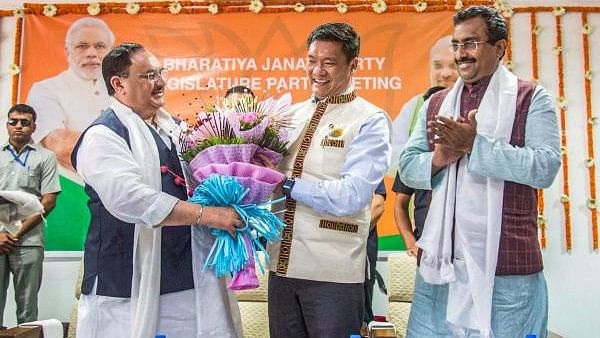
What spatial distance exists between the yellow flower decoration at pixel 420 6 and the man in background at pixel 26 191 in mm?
2921

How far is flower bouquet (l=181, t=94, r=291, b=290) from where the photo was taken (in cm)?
187

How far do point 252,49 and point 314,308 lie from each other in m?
3.12

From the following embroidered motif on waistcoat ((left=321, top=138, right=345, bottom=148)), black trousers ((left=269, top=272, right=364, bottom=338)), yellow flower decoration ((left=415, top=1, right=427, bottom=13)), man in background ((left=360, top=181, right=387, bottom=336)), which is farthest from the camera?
yellow flower decoration ((left=415, top=1, right=427, bottom=13))

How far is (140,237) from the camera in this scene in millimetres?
1924

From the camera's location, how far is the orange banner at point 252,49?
4.69 m

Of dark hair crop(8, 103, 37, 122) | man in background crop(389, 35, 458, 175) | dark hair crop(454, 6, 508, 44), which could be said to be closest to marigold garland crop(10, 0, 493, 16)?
man in background crop(389, 35, 458, 175)

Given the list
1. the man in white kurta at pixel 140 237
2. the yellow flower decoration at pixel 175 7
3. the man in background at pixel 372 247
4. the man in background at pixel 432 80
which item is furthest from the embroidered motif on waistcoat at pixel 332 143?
the yellow flower decoration at pixel 175 7

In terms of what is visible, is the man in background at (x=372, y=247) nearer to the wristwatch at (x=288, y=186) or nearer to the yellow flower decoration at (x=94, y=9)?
the wristwatch at (x=288, y=186)

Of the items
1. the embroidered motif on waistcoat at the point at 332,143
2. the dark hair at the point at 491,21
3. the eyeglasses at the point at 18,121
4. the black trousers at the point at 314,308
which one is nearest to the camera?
the dark hair at the point at 491,21

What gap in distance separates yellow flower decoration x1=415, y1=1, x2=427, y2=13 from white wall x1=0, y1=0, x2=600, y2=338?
71 centimetres

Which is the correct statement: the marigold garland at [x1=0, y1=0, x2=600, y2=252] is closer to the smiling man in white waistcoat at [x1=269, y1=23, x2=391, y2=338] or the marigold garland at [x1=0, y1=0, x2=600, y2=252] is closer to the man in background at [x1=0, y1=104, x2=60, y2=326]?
the man in background at [x1=0, y1=104, x2=60, y2=326]

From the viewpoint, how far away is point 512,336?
1693 millimetres

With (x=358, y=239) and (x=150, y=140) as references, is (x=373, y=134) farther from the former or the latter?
(x=150, y=140)

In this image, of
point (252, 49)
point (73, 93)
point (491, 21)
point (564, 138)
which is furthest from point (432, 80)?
point (491, 21)
